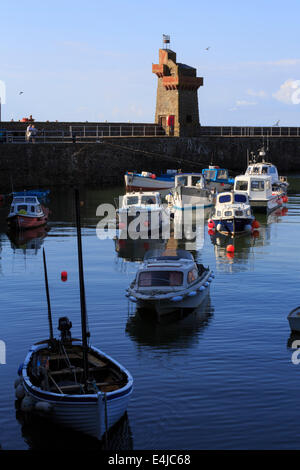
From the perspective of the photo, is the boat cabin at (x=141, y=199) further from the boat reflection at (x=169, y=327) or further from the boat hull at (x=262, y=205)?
the boat reflection at (x=169, y=327)

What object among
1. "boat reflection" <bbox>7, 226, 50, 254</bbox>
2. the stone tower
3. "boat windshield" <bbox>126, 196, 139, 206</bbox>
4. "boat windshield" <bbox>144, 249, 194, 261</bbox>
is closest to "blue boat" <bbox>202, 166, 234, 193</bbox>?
"boat windshield" <bbox>126, 196, 139, 206</bbox>

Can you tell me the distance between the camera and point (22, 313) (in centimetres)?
2520

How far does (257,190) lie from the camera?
53.0m

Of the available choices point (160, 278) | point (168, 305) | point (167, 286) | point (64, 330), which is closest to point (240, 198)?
point (160, 278)

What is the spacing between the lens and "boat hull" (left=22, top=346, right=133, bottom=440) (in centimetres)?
1492

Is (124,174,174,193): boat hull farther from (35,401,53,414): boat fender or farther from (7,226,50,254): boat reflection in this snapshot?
(35,401,53,414): boat fender

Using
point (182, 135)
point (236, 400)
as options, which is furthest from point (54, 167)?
point (236, 400)

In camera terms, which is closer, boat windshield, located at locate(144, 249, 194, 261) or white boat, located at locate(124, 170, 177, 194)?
boat windshield, located at locate(144, 249, 194, 261)

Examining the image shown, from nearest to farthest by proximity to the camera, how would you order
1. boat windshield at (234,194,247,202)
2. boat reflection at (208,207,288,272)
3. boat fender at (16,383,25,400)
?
1. boat fender at (16,383,25,400)
2. boat reflection at (208,207,288,272)
3. boat windshield at (234,194,247,202)

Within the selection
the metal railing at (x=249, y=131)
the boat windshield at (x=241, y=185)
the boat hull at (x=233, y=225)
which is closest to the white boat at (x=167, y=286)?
the boat hull at (x=233, y=225)

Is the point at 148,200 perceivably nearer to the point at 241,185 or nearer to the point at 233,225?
the point at 233,225

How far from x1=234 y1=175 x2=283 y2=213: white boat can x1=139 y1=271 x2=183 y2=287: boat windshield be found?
28.8 m

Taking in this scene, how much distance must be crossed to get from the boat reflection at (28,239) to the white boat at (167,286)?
1477 cm

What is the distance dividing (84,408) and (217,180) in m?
50.2
